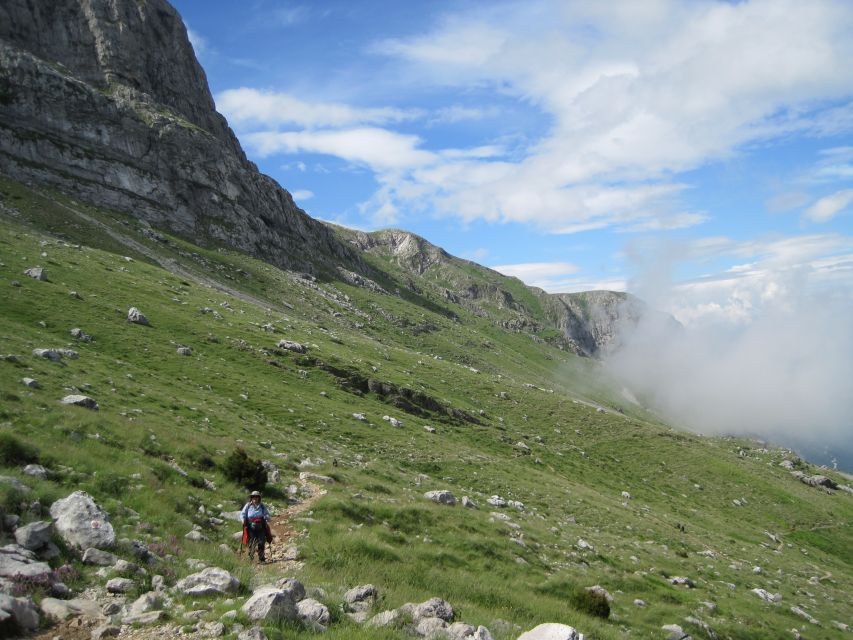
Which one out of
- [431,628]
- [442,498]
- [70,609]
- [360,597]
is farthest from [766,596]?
[70,609]

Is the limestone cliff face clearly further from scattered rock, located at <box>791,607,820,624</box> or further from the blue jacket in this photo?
scattered rock, located at <box>791,607,820,624</box>

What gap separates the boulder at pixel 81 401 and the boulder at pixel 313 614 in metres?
17.4

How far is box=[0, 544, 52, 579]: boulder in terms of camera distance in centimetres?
910

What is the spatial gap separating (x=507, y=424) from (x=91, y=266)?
191 ft

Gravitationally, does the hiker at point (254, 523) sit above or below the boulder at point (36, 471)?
below

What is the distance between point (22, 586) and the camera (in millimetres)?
8852

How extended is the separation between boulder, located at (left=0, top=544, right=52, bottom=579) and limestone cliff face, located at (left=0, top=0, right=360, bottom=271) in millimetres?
117970

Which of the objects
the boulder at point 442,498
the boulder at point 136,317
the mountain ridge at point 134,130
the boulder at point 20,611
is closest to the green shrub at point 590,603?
the boulder at point 442,498

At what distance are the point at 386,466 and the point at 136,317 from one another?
104ft

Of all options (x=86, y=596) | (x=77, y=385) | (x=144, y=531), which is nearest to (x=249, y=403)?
(x=77, y=385)

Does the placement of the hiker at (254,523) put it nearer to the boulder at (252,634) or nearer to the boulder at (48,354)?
the boulder at (252,634)

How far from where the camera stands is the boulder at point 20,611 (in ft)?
25.9

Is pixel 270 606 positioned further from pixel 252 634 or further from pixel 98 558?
pixel 98 558

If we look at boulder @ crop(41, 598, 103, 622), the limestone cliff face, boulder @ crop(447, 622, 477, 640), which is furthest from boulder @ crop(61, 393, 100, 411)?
the limestone cliff face
